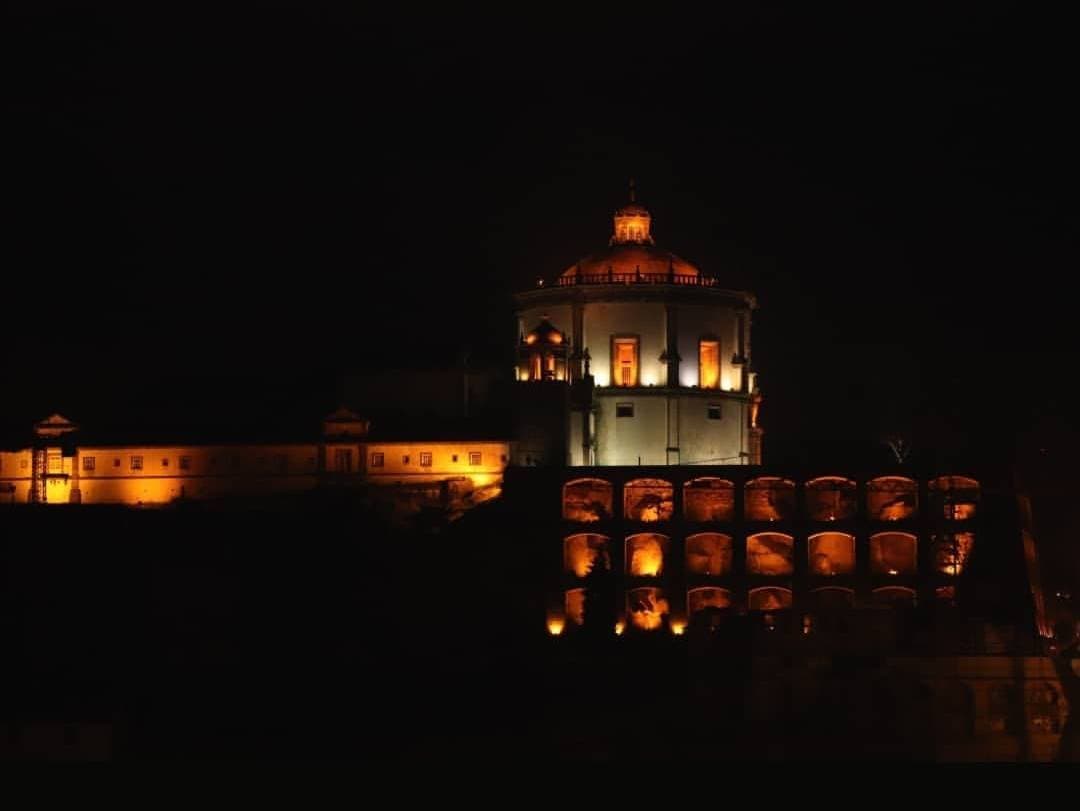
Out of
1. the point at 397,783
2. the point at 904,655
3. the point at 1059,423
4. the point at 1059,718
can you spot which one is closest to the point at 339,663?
the point at 904,655

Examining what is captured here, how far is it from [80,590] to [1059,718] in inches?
1203

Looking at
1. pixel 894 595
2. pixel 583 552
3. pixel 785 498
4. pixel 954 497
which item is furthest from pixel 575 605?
pixel 954 497

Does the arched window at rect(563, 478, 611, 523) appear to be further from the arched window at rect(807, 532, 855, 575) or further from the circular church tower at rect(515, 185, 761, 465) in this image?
the arched window at rect(807, 532, 855, 575)

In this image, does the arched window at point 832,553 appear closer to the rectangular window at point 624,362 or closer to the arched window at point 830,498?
the arched window at point 830,498

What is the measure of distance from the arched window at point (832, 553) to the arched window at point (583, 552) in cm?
698

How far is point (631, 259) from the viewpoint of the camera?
76.8m

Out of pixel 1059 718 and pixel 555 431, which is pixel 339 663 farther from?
pixel 1059 718

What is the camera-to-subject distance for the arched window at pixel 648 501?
6738 cm

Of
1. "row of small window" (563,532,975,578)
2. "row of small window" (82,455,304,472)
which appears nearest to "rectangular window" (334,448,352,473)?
"row of small window" (82,455,304,472)

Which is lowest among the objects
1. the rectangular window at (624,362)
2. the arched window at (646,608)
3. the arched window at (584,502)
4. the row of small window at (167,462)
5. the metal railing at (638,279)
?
the arched window at (646,608)

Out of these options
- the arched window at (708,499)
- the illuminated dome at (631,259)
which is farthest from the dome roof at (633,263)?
the arched window at (708,499)

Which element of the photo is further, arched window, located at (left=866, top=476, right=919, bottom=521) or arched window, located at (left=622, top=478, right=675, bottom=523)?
arched window, located at (left=866, top=476, right=919, bottom=521)

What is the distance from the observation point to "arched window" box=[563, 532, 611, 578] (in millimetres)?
66188

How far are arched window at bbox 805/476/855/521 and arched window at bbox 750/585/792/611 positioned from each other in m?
2.61
